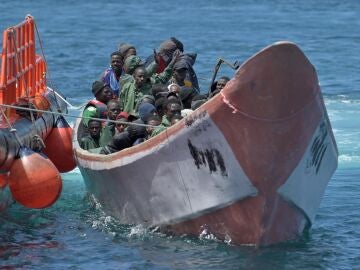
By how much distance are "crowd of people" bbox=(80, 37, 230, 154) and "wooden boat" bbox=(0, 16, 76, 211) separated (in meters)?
0.72

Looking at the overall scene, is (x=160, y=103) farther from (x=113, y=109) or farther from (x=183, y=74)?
(x=183, y=74)

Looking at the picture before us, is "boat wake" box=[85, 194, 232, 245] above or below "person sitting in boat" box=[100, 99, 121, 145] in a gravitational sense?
below

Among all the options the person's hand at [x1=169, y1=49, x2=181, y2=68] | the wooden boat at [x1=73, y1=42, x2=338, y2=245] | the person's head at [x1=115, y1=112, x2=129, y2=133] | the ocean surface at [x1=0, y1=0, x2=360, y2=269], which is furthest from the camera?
the person's hand at [x1=169, y1=49, x2=181, y2=68]

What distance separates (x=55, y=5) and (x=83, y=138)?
109 feet

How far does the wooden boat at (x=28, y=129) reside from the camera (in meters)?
13.9

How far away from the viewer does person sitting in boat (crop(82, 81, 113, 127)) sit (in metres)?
16.1

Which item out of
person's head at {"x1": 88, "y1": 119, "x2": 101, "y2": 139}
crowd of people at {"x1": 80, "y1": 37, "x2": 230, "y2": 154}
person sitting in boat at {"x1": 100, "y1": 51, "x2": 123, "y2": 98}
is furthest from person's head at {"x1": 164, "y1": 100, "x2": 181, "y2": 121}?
person sitting in boat at {"x1": 100, "y1": 51, "x2": 123, "y2": 98}

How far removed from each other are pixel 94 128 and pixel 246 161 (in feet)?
11.8

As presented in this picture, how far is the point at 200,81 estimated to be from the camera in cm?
2673

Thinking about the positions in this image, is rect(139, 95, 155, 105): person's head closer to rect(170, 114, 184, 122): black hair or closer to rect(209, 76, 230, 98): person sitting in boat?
rect(209, 76, 230, 98): person sitting in boat

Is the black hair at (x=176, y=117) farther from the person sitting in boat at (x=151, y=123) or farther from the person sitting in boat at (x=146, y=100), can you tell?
the person sitting in boat at (x=146, y=100)

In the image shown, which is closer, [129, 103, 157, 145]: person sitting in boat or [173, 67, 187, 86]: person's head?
[129, 103, 157, 145]: person sitting in boat

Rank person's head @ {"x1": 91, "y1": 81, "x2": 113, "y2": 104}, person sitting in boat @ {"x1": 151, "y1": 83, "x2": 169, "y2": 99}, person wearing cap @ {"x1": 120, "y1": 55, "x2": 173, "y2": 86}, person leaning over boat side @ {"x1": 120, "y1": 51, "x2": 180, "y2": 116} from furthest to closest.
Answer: person wearing cap @ {"x1": 120, "y1": 55, "x2": 173, "y2": 86}
person's head @ {"x1": 91, "y1": 81, "x2": 113, "y2": 104}
person leaning over boat side @ {"x1": 120, "y1": 51, "x2": 180, "y2": 116}
person sitting in boat @ {"x1": 151, "y1": 83, "x2": 169, "y2": 99}

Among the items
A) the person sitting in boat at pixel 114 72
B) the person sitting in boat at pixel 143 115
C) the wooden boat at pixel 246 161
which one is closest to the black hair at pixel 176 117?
the person sitting in boat at pixel 143 115
